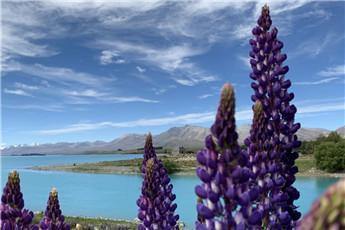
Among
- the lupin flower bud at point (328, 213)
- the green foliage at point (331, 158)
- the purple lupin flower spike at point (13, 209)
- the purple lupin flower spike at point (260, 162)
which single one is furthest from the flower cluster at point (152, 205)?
the green foliage at point (331, 158)

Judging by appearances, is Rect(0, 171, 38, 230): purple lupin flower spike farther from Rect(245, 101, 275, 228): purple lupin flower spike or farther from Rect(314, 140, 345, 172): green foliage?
Rect(314, 140, 345, 172): green foliage

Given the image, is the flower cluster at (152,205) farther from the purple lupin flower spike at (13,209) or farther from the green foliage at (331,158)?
the green foliage at (331,158)

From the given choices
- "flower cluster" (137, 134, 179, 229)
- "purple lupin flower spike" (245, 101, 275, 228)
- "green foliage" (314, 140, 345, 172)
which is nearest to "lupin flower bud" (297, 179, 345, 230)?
"purple lupin flower spike" (245, 101, 275, 228)

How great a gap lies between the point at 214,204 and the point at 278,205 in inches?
79.0

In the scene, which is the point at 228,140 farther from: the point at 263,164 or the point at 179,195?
the point at 179,195

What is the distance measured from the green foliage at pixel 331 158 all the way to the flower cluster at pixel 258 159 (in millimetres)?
101415

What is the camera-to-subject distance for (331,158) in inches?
4021

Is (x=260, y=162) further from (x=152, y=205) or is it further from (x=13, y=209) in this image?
(x=13, y=209)

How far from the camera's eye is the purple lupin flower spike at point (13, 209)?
169 inches

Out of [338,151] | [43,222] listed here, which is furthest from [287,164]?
[338,151]

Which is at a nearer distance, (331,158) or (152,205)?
(152,205)

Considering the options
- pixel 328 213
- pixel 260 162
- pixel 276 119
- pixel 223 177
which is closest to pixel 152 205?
pixel 260 162

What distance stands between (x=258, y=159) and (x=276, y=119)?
80 cm

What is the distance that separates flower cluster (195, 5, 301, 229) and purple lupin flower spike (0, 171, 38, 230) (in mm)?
1654
